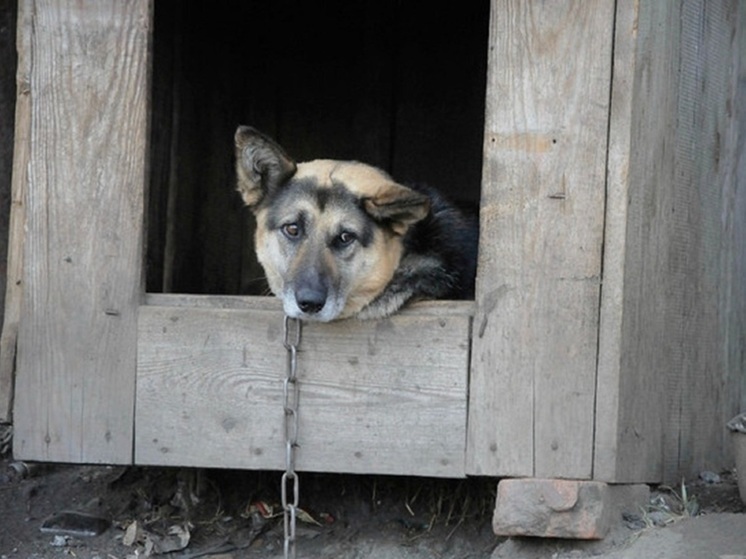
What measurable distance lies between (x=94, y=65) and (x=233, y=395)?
136cm

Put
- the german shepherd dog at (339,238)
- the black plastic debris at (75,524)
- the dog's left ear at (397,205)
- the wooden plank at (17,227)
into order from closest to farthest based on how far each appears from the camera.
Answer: the german shepherd dog at (339,238)
the dog's left ear at (397,205)
the wooden plank at (17,227)
the black plastic debris at (75,524)

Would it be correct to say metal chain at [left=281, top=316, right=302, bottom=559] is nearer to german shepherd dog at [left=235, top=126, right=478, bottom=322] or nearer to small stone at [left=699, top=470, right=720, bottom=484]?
german shepherd dog at [left=235, top=126, right=478, bottom=322]

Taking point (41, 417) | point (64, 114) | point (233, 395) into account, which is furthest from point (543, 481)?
point (64, 114)

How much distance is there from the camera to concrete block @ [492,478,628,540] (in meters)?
4.56

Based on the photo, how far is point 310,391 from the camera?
4.89 metres

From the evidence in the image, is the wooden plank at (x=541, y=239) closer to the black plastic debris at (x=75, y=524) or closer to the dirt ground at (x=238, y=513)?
the dirt ground at (x=238, y=513)

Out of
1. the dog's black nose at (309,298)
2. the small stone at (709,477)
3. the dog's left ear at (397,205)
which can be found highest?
the dog's left ear at (397,205)

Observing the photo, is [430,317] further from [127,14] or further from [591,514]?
[127,14]

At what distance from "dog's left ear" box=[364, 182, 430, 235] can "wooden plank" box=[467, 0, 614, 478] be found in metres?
0.35

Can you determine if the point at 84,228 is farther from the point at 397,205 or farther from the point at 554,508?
the point at 554,508

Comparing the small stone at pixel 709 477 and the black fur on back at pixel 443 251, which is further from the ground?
the black fur on back at pixel 443 251

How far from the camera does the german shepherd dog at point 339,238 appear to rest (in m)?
4.83

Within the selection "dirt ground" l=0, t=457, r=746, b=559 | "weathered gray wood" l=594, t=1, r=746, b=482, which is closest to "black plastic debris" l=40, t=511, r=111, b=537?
"dirt ground" l=0, t=457, r=746, b=559

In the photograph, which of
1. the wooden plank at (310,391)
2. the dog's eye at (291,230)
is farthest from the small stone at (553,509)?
Answer: the dog's eye at (291,230)
